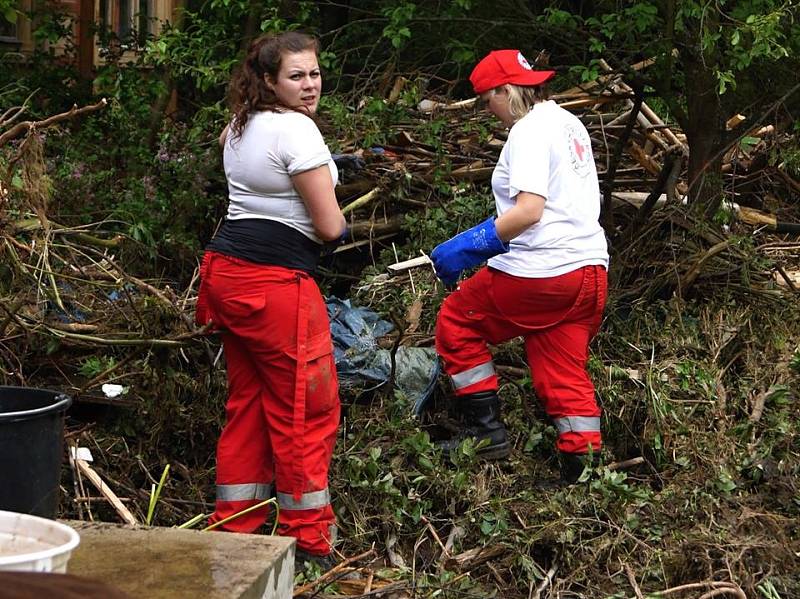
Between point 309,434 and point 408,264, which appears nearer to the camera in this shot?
point 309,434

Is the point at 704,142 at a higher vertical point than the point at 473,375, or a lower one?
higher

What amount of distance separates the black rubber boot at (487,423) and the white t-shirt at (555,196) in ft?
2.24

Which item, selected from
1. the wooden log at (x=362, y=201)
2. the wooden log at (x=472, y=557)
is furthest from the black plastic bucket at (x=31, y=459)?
the wooden log at (x=362, y=201)

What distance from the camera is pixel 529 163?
4.98m

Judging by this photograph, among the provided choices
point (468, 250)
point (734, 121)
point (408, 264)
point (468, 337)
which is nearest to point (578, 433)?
point (468, 337)

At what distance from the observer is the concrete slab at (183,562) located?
11.4 ft

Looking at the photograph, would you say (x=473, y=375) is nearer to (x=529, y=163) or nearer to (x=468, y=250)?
(x=468, y=250)

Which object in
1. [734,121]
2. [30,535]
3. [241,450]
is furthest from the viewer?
[734,121]

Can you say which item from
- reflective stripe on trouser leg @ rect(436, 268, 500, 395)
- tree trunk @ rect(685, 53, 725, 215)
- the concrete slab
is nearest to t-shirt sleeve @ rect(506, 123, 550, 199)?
reflective stripe on trouser leg @ rect(436, 268, 500, 395)

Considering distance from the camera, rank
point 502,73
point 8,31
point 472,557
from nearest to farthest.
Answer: point 472,557 → point 502,73 → point 8,31

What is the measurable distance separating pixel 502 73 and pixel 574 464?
5.79ft

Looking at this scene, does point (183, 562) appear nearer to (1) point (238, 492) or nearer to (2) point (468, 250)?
(1) point (238, 492)

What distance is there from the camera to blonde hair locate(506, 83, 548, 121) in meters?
5.18

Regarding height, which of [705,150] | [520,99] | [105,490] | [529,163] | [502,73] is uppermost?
[502,73]
